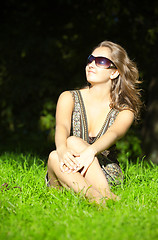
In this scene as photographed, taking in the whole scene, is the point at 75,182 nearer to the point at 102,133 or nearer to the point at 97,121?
the point at 102,133

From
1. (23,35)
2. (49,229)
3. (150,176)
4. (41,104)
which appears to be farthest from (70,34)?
(49,229)

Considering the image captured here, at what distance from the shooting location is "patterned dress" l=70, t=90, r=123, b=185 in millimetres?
3041

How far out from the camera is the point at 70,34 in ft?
19.5

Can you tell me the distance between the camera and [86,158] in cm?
269

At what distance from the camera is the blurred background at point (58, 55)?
5594 millimetres

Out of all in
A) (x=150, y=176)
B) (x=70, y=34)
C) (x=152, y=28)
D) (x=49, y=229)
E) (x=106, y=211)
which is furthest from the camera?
(x=70, y=34)

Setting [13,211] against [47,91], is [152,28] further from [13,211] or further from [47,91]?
[13,211]

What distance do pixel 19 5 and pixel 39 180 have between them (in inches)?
165

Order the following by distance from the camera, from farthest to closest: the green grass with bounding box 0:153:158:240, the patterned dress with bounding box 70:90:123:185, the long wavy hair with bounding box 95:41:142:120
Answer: the long wavy hair with bounding box 95:41:142:120 → the patterned dress with bounding box 70:90:123:185 → the green grass with bounding box 0:153:158:240

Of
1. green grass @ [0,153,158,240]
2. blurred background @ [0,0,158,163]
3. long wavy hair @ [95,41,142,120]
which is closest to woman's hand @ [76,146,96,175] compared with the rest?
green grass @ [0,153,158,240]

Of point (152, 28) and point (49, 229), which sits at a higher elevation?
point (152, 28)

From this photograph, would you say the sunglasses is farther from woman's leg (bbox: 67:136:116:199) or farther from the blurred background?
the blurred background

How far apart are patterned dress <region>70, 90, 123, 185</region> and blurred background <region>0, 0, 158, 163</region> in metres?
2.28

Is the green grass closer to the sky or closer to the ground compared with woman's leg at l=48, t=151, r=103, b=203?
closer to the ground
